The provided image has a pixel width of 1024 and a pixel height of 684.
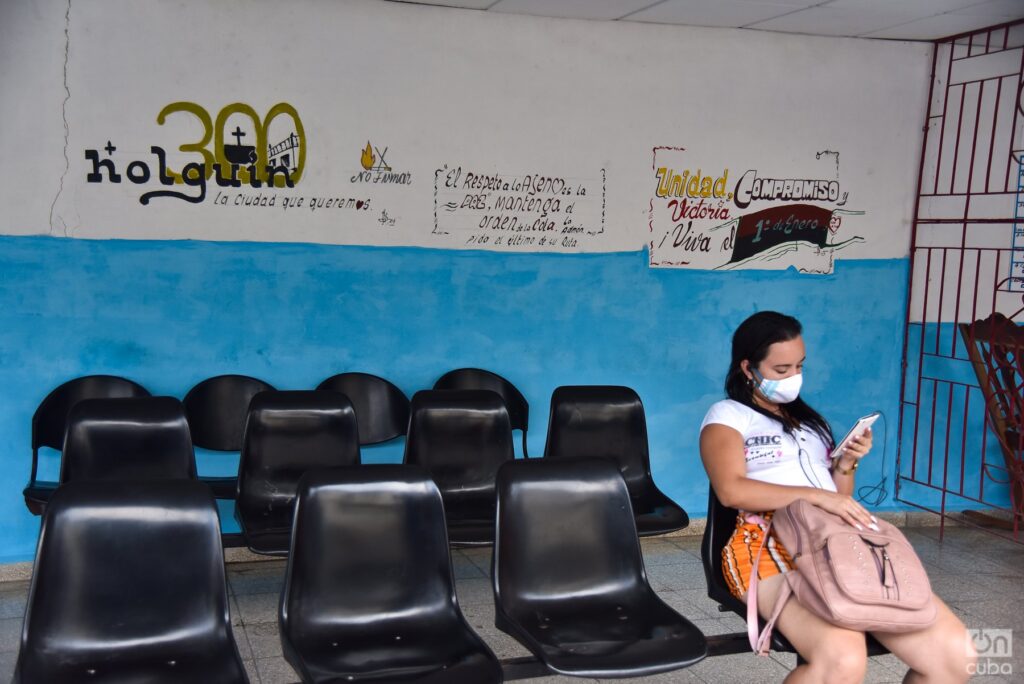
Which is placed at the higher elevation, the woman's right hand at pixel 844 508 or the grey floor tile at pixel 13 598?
the woman's right hand at pixel 844 508

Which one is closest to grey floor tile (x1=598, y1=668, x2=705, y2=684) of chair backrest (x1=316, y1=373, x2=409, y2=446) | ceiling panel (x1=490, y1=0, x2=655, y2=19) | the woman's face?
the woman's face

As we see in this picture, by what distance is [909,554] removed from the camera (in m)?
2.76

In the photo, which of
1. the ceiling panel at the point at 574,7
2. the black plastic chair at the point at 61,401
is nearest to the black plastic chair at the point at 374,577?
the black plastic chair at the point at 61,401

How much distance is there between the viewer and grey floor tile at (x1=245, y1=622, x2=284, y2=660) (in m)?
3.73

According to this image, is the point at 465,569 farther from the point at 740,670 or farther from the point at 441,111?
the point at 441,111

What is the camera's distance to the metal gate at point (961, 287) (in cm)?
567

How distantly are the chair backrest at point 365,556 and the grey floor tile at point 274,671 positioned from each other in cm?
76

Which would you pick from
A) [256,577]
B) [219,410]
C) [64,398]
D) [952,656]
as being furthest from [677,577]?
[64,398]

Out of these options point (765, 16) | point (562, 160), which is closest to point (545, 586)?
point (562, 160)

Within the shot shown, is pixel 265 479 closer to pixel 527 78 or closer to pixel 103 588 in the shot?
pixel 103 588

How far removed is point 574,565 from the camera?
307cm

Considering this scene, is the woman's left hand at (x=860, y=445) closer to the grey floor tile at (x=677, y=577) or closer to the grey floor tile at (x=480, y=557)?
the grey floor tile at (x=677, y=577)

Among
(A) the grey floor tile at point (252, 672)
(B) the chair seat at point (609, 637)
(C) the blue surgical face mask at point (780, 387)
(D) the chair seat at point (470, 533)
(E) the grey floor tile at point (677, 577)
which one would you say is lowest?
(E) the grey floor tile at point (677, 577)

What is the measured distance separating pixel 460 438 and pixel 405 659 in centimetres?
154
